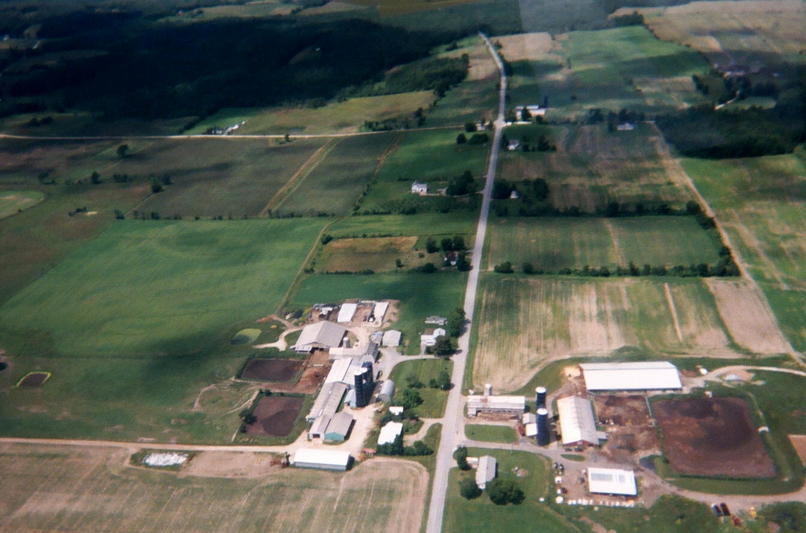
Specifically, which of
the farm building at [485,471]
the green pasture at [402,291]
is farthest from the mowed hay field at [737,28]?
the farm building at [485,471]

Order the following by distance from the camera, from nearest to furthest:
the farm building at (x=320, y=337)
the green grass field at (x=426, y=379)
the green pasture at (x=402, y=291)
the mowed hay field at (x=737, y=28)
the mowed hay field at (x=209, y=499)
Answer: the mowed hay field at (x=209, y=499), the green grass field at (x=426, y=379), the farm building at (x=320, y=337), the green pasture at (x=402, y=291), the mowed hay field at (x=737, y=28)

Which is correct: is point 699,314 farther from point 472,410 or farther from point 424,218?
point 424,218

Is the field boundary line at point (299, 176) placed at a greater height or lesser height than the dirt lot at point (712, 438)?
greater

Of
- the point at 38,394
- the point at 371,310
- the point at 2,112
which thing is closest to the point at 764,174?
A: the point at 371,310

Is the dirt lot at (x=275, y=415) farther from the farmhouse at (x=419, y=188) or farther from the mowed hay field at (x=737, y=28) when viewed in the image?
the mowed hay field at (x=737, y=28)

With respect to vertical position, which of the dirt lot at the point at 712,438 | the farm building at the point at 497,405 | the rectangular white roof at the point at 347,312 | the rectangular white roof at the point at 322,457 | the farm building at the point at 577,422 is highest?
the rectangular white roof at the point at 347,312

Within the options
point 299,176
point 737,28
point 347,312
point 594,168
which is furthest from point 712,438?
point 737,28

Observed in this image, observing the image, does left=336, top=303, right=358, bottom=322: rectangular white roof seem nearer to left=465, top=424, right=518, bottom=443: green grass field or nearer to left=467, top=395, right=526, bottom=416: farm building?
left=467, top=395, right=526, bottom=416: farm building
